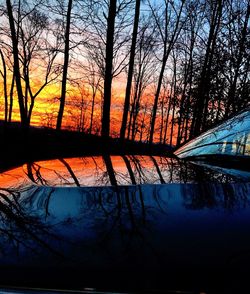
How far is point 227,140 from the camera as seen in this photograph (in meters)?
2.68

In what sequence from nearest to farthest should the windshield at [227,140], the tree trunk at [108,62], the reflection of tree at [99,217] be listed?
the reflection of tree at [99,217] < the windshield at [227,140] < the tree trunk at [108,62]

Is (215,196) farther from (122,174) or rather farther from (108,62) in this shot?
(108,62)

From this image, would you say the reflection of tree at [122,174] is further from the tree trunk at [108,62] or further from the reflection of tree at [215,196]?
the tree trunk at [108,62]

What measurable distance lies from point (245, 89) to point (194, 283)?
18.4 m

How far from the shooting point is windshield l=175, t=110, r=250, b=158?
2520mm

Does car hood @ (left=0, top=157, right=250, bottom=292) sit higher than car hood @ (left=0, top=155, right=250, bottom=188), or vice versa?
car hood @ (left=0, top=155, right=250, bottom=188)

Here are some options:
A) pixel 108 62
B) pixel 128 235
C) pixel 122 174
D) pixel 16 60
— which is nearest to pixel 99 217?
pixel 128 235

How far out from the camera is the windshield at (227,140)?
8.27ft

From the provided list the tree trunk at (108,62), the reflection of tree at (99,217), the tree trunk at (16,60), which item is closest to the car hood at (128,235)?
the reflection of tree at (99,217)

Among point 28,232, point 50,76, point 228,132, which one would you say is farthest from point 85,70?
point 28,232

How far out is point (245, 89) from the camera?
59.8 ft

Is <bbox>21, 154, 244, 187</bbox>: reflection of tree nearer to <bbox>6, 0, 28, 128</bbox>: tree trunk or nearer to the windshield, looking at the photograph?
the windshield

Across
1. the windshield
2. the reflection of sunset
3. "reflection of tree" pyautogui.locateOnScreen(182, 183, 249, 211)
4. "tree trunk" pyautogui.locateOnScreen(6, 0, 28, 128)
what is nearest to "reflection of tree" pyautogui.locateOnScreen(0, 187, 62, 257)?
the reflection of sunset

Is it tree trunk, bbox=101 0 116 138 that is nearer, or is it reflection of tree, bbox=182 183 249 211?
reflection of tree, bbox=182 183 249 211
